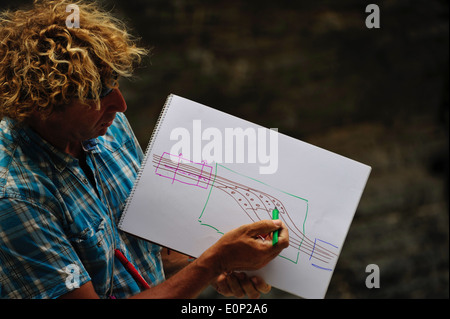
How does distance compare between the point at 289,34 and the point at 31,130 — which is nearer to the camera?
the point at 31,130

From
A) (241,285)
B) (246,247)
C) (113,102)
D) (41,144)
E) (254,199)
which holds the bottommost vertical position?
(241,285)

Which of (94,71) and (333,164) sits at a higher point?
(94,71)

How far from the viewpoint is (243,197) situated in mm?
1561

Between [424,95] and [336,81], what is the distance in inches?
26.4

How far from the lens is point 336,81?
3.46 metres

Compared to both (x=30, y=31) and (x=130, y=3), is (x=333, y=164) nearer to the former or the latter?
(x=30, y=31)

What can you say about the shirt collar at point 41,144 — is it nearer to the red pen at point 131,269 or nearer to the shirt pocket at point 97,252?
the shirt pocket at point 97,252

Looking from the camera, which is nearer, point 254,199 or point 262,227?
point 262,227

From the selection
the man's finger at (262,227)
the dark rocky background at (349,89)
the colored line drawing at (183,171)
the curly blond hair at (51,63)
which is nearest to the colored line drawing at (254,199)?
the colored line drawing at (183,171)

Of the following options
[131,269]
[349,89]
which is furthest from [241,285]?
[349,89]

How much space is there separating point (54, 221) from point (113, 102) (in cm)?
32

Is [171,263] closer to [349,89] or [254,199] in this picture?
[254,199]

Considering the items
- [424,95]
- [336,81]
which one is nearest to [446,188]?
[424,95]

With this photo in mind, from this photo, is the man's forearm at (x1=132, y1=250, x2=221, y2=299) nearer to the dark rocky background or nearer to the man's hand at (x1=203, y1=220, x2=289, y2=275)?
the man's hand at (x1=203, y1=220, x2=289, y2=275)
